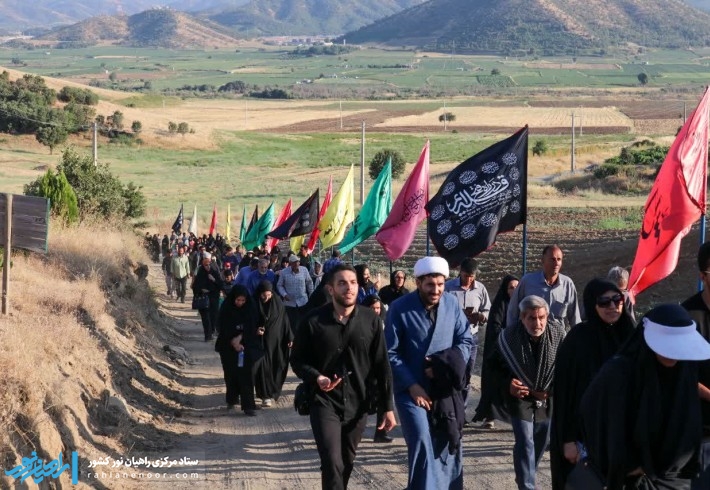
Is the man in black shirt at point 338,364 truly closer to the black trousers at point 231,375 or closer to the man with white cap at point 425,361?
the man with white cap at point 425,361

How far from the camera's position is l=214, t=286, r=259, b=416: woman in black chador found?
40.7 feet

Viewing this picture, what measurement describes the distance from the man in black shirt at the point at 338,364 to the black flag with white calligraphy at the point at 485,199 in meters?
4.41

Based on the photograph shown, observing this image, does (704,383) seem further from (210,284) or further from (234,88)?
(234,88)

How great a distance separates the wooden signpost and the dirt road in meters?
2.33

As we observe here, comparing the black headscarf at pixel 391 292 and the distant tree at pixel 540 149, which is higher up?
the black headscarf at pixel 391 292

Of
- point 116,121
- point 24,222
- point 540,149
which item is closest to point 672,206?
point 24,222

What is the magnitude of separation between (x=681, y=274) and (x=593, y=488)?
18.1 metres

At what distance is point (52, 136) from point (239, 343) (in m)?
65.9

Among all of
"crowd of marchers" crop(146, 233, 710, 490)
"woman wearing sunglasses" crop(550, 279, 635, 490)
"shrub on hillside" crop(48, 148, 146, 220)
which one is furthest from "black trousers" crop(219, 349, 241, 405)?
"shrub on hillside" crop(48, 148, 146, 220)

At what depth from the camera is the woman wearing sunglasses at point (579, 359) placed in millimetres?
6020

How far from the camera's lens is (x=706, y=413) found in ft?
18.3

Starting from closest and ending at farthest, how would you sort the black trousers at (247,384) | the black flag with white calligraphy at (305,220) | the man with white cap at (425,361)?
the man with white cap at (425,361)
the black trousers at (247,384)
the black flag with white calligraphy at (305,220)

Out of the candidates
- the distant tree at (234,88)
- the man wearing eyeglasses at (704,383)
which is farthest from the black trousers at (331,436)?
the distant tree at (234,88)

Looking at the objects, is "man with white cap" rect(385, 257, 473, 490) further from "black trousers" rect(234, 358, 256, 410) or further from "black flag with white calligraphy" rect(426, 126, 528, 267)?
"black trousers" rect(234, 358, 256, 410)
